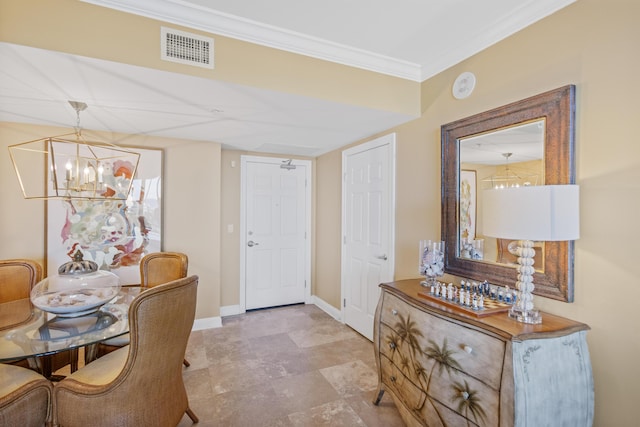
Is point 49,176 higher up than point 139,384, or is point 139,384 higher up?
point 49,176

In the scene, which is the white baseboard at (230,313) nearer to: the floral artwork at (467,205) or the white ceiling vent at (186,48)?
the floral artwork at (467,205)

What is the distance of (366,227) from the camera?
10.9ft

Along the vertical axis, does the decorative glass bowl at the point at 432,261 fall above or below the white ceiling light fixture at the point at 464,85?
below

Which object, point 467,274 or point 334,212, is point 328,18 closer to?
point 467,274

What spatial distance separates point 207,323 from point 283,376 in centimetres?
145

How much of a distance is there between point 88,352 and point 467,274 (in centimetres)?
265

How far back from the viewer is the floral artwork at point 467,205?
2.09 metres

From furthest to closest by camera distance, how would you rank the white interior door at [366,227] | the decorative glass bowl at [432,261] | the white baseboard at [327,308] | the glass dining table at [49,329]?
the white baseboard at [327,308]
the white interior door at [366,227]
the decorative glass bowl at [432,261]
the glass dining table at [49,329]

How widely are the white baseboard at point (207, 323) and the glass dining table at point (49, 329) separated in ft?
4.68

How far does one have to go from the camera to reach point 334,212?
13.1 feet

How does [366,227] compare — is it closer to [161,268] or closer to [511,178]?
[511,178]

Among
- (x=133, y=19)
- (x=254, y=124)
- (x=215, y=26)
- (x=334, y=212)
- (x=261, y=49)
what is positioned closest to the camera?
(x=133, y=19)

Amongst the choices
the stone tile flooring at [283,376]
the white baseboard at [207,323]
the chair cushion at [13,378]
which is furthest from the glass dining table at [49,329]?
the white baseboard at [207,323]

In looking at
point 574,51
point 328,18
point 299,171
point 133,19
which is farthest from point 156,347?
point 299,171
